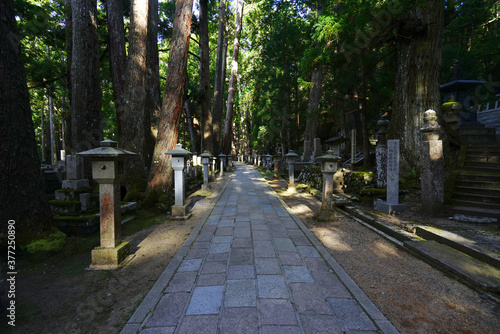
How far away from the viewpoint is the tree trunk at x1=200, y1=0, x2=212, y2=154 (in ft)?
46.0

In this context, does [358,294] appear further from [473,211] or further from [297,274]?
[473,211]

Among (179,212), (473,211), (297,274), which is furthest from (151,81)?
(473,211)

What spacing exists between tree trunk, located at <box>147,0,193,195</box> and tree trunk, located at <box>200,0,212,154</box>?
738cm

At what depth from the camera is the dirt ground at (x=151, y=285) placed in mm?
2123

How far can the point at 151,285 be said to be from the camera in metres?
2.76

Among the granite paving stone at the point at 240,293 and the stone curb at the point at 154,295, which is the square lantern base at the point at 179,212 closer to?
the stone curb at the point at 154,295

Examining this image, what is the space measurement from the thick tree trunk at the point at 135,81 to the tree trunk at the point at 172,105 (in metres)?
0.86

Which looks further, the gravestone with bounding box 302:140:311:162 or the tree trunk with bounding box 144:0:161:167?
the gravestone with bounding box 302:140:311:162

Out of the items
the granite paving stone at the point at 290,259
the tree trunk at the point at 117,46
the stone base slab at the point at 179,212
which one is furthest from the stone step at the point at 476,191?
the tree trunk at the point at 117,46

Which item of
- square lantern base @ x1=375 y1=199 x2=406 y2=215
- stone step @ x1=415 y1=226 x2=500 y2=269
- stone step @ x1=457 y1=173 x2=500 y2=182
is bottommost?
stone step @ x1=415 y1=226 x2=500 y2=269

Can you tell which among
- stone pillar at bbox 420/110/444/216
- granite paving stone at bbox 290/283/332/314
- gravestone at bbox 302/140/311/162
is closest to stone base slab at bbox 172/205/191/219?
granite paving stone at bbox 290/283/332/314

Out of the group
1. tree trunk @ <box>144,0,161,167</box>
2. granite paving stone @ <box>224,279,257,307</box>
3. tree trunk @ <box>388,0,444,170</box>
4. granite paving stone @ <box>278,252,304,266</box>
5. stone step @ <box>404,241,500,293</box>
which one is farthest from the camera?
tree trunk @ <box>144,0,161,167</box>

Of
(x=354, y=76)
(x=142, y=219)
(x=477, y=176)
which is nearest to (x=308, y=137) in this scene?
Result: (x=354, y=76)

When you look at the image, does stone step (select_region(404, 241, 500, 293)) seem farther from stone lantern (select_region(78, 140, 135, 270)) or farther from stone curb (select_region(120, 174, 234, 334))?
stone lantern (select_region(78, 140, 135, 270))
